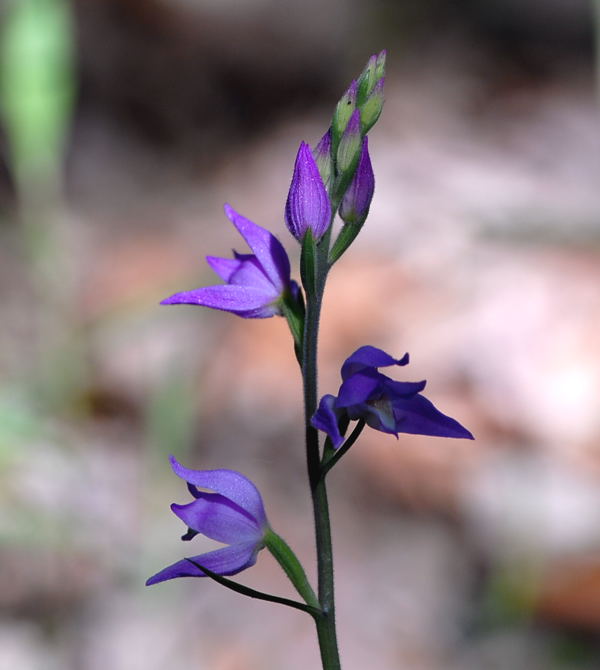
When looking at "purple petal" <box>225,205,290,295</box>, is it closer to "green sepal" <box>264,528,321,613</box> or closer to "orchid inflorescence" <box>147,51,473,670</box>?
"orchid inflorescence" <box>147,51,473,670</box>

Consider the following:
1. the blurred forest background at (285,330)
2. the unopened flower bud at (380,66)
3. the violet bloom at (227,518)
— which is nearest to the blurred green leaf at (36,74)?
the blurred forest background at (285,330)

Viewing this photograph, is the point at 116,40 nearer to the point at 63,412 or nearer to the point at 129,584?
the point at 63,412

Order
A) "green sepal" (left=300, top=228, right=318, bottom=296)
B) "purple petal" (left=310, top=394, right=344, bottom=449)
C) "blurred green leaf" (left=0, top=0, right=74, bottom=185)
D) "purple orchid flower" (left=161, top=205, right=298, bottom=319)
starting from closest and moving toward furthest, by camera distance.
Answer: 1. "purple petal" (left=310, top=394, right=344, bottom=449)
2. "green sepal" (left=300, top=228, right=318, bottom=296)
3. "purple orchid flower" (left=161, top=205, right=298, bottom=319)
4. "blurred green leaf" (left=0, top=0, right=74, bottom=185)

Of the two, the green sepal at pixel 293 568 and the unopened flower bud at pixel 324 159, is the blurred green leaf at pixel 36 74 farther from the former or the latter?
the green sepal at pixel 293 568

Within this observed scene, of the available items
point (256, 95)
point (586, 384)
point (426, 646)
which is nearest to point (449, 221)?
point (586, 384)

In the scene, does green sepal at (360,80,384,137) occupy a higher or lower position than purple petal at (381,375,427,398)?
higher

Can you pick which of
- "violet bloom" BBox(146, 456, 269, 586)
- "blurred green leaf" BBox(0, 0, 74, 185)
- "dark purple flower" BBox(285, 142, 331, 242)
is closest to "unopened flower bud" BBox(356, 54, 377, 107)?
"dark purple flower" BBox(285, 142, 331, 242)
